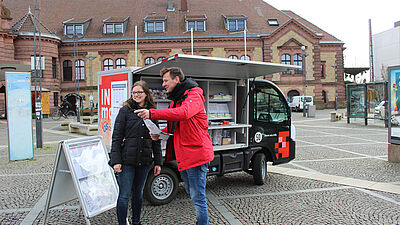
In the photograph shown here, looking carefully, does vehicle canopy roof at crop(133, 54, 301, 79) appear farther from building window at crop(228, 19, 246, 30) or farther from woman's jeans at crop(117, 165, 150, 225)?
building window at crop(228, 19, 246, 30)

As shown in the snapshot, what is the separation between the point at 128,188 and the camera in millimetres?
3916

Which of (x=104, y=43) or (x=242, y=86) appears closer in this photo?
(x=242, y=86)

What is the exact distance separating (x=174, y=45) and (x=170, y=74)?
4006 centimetres

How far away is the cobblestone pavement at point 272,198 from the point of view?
4836 mm

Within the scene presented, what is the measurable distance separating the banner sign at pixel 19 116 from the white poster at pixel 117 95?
15.5 feet

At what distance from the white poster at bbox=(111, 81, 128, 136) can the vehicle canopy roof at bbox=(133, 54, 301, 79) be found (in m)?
0.36

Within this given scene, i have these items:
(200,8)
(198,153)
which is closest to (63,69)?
(200,8)

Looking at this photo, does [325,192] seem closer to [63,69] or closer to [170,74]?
[170,74]

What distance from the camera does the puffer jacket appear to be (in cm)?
386

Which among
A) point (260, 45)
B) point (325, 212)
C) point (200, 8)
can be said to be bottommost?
point (325, 212)

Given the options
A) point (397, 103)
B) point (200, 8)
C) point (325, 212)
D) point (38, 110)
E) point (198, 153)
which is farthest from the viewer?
point (200, 8)

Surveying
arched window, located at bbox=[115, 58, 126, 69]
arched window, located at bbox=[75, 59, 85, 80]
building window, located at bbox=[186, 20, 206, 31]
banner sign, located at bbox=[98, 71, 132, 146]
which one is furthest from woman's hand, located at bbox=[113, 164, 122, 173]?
arched window, located at bbox=[75, 59, 85, 80]

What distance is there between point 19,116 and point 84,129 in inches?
288

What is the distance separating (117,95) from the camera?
5.90 metres
